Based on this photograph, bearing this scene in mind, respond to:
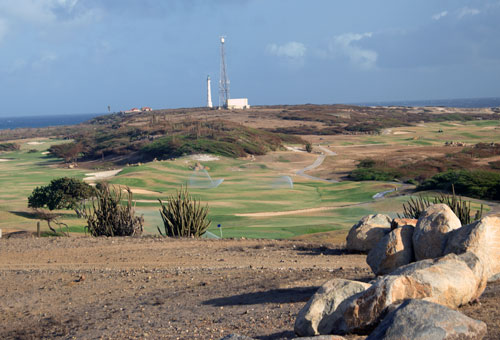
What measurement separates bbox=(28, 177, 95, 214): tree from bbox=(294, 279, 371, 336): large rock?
2269cm

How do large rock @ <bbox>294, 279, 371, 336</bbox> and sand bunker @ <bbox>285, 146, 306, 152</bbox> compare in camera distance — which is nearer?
large rock @ <bbox>294, 279, 371, 336</bbox>

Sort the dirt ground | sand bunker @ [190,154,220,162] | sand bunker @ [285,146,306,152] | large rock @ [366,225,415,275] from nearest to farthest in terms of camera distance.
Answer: the dirt ground, large rock @ [366,225,415,275], sand bunker @ [190,154,220,162], sand bunker @ [285,146,306,152]

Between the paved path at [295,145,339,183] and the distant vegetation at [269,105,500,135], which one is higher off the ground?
the distant vegetation at [269,105,500,135]

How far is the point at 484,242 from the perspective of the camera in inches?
297

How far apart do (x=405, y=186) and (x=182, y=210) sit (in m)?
26.6

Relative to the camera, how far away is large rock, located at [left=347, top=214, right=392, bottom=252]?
1187 centimetres

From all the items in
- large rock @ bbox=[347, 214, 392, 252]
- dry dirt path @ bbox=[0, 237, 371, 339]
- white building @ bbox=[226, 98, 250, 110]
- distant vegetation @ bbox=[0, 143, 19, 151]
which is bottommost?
distant vegetation @ bbox=[0, 143, 19, 151]

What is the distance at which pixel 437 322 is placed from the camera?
479 centimetres

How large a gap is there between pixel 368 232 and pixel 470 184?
24.1 m

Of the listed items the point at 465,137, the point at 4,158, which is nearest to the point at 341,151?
the point at 465,137

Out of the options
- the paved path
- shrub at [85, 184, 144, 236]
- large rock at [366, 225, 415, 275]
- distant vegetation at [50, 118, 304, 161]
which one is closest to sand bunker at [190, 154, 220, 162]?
distant vegetation at [50, 118, 304, 161]

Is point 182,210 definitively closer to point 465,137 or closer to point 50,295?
point 50,295

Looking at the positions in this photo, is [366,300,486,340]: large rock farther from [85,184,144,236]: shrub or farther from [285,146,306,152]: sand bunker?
[285,146,306,152]: sand bunker

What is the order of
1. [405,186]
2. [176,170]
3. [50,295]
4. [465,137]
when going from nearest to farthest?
[50,295]
[405,186]
[176,170]
[465,137]
